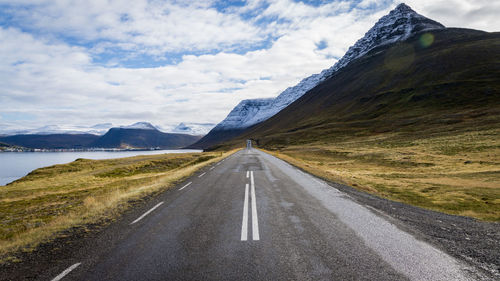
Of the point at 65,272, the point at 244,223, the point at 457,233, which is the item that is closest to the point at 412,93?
the point at 457,233

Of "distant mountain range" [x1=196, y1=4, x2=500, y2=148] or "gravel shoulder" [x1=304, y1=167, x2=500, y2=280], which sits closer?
"gravel shoulder" [x1=304, y1=167, x2=500, y2=280]

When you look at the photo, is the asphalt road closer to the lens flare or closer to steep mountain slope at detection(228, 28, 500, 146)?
steep mountain slope at detection(228, 28, 500, 146)

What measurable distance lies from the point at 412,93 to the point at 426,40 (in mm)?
89683

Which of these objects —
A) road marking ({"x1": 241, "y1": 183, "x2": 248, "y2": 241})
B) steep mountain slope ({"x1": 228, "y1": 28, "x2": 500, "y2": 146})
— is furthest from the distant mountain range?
road marking ({"x1": 241, "y1": 183, "x2": 248, "y2": 241})

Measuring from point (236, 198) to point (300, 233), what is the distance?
4700 millimetres

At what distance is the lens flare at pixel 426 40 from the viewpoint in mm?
158200

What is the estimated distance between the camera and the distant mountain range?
78.4 meters

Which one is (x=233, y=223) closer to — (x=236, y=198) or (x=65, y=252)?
(x=236, y=198)

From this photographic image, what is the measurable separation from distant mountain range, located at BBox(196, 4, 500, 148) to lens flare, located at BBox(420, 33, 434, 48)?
814 mm

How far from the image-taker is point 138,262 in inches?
200

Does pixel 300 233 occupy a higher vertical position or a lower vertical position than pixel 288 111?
lower

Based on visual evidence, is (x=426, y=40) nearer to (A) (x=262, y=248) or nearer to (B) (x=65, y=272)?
(A) (x=262, y=248)

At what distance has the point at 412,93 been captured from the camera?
107 m

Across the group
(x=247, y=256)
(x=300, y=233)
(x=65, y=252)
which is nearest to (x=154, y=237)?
(x=65, y=252)
